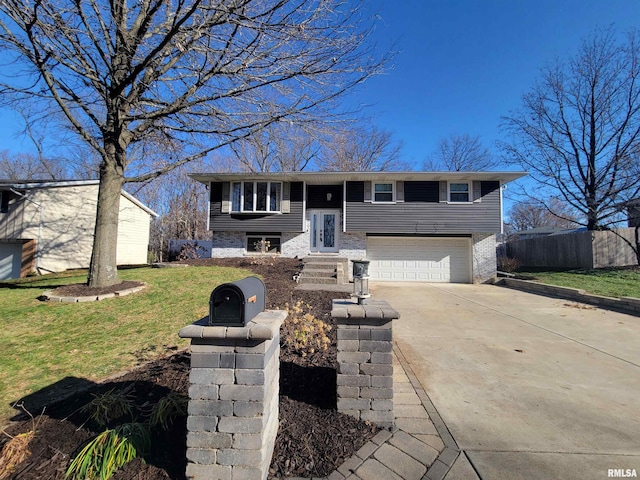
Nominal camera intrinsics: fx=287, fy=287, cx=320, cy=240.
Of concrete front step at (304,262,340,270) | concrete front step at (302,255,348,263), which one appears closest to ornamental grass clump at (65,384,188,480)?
concrete front step at (304,262,340,270)

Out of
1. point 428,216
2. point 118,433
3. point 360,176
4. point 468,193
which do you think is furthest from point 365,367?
point 468,193

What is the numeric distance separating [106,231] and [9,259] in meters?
11.7

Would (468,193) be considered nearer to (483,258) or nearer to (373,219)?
(483,258)

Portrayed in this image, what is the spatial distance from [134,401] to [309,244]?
11.3m

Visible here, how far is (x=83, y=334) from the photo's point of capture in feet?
13.4

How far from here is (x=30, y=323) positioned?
443cm

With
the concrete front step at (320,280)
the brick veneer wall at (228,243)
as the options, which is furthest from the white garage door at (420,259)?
the brick veneer wall at (228,243)

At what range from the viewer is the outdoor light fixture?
2477 millimetres

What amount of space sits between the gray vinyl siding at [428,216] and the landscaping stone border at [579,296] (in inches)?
108

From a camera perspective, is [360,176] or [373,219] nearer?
[360,176]

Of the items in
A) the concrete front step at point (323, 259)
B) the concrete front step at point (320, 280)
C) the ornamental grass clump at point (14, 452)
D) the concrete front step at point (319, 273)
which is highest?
the concrete front step at point (323, 259)

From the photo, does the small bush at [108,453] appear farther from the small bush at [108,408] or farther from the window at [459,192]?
the window at [459,192]

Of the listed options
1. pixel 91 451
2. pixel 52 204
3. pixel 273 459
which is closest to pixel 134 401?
pixel 91 451

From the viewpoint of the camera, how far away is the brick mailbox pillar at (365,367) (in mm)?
2205
